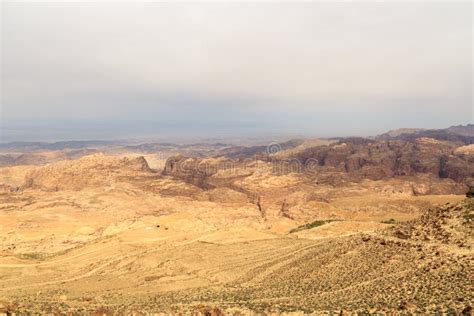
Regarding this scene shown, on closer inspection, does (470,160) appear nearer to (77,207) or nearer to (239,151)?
(77,207)

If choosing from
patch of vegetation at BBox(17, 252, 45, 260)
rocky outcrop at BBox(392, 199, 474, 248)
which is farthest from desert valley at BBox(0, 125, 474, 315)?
patch of vegetation at BBox(17, 252, 45, 260)

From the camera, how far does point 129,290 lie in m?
23.8

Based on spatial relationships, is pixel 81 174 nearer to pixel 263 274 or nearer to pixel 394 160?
pixel 263 274

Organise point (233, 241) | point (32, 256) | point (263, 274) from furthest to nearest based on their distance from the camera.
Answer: point (32, 256) < point (233, 241) < point (263, 274)

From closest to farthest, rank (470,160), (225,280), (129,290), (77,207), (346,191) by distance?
(129,290)
(225,280)
(77,207)
(346,191)
(470,160)

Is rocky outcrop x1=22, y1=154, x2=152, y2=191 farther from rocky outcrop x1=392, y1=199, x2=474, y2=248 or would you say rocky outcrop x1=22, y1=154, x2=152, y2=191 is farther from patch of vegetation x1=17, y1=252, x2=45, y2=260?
rocky outcrop x1=392, y1=199, x2=474, y2=248

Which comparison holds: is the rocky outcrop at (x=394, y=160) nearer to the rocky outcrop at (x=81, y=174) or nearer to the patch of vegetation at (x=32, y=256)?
the rocky outcrop at (x=81, y=174)

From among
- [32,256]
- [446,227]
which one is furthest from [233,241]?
[446,227]

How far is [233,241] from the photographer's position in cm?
3650

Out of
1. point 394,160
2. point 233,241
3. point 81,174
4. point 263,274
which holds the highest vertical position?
point 81,174

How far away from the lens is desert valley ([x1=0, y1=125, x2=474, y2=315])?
17.8 meters

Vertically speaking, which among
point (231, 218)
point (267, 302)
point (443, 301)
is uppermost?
point (443, 301)

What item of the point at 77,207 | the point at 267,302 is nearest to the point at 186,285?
the point at 267,302

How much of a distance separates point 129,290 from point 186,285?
3146mm
